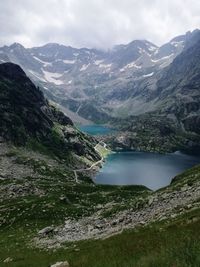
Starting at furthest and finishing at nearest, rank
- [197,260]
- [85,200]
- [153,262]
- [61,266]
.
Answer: [85,200] < [61,266] < [153,262] < [197,260]

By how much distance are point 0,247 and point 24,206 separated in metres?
35.2

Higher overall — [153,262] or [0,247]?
[153,262]

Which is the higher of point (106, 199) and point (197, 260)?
point (197, 260)

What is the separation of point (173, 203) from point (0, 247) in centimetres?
2217

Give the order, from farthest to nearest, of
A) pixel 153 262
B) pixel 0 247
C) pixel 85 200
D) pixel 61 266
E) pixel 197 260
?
pixel 85 200 → pixel 0 247 → pixel 61 266 → pixel 153 262 → pixel 197 260

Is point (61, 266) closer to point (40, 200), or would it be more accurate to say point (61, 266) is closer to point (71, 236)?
point (71, 236)

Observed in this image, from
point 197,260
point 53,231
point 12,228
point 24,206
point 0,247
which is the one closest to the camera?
point 197,260

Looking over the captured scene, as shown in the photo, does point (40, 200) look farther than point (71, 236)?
Yes

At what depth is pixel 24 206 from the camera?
285 feet

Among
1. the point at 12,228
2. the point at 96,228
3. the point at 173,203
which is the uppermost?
the point at 173,203

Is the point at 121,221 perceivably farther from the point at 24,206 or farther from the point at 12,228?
the point at 24,206

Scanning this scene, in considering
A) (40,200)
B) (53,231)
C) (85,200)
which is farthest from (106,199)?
(53,231)

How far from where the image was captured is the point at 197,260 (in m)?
12.8

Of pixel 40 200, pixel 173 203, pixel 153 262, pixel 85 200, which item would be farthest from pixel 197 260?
pixel 85 200
